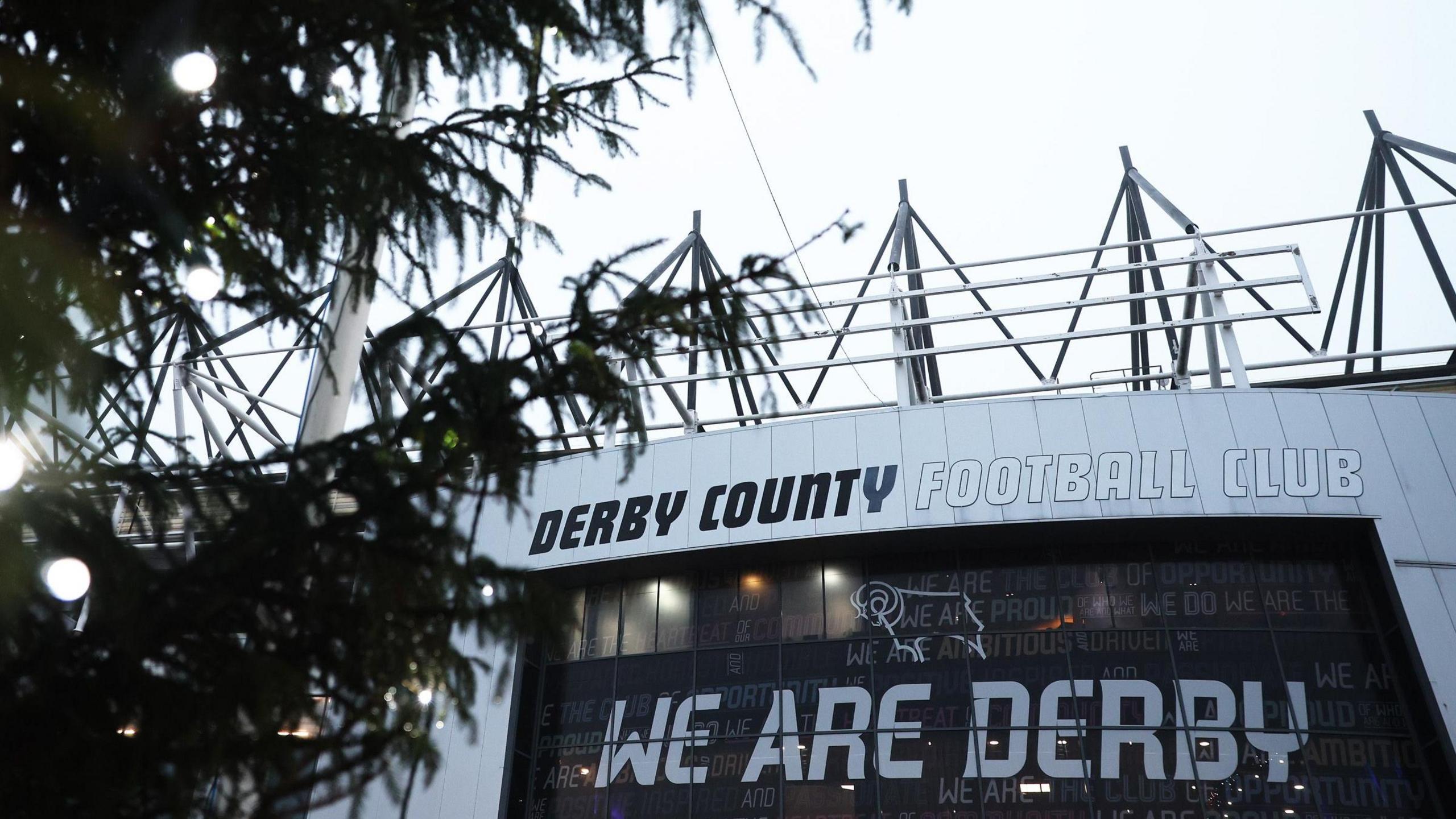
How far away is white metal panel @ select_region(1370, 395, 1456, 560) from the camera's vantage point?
407 inches

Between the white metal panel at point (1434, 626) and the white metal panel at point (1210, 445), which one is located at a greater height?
Result: the white metal panel at point (1210, 445)

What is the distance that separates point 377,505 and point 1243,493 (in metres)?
9.78

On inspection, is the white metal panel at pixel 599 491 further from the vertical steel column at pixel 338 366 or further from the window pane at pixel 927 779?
the vertical steel column at pixel 338 366

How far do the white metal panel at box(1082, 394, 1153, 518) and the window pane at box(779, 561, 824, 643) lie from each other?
304cm

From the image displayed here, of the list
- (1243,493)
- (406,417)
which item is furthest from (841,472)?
(406,417)

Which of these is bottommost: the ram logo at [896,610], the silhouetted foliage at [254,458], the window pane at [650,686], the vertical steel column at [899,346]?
the silhouetted foliage at [254,458]

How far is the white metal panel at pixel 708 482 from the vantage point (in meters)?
11.6

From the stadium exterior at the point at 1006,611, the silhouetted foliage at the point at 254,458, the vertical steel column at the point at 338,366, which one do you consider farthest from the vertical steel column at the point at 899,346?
the silhouetted foliage at the point at 254,458

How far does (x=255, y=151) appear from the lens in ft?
10.8

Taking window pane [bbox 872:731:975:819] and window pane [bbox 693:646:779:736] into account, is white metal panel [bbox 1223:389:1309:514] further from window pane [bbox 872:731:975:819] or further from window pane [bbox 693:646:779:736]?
window pane [bbox 693:646:779:736]

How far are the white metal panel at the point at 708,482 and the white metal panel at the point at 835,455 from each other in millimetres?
989

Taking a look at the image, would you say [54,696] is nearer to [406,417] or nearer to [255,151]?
[406,417]

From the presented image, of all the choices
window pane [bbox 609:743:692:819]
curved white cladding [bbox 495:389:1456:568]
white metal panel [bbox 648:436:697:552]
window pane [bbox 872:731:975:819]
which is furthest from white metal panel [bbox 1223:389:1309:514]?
window pane [bbox 609:743:692:819]

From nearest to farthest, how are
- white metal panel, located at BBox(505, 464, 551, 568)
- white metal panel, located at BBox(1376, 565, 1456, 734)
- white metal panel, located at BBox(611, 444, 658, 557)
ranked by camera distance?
white metal panel, located at BBox(1376, 565, 1456, 734)
white metal panel, located at BBox(611, 444, 658, 557)
white metal panel, located at BBox(505, 464, 551, 568)
